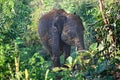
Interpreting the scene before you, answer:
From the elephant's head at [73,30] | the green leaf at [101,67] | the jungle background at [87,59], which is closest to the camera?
the jungle background at [87,59]

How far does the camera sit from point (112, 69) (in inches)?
186

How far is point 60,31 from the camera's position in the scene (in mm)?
7676

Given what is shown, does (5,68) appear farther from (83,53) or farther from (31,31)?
(31,31)

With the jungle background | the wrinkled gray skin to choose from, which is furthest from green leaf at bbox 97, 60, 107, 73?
the wrinkled gray skin

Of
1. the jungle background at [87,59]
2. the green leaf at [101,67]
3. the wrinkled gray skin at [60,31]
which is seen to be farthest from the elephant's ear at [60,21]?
the green leaf at [101,67]

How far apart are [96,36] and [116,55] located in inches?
20.6

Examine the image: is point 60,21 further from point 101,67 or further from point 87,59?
point 101,67

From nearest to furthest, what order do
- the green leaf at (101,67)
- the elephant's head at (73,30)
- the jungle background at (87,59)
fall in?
the jungle background at (87,59) < the green leaf at (101,67) < the elephant's head at (73,30)

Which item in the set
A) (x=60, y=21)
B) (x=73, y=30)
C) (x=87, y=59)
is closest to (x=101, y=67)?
(x=87, y=59)

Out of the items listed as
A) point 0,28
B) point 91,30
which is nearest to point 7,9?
point 0,28

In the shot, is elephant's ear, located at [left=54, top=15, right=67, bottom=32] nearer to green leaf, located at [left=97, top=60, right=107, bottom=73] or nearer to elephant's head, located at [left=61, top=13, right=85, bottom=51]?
elephant's head, located at [left=61, top=13, right=85, bottom=51]

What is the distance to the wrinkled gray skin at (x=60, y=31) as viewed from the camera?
7520mm

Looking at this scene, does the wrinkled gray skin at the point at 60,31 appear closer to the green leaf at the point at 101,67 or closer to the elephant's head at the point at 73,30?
the elephant's head at the point at 73,30

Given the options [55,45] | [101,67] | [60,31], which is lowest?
[55,45]
